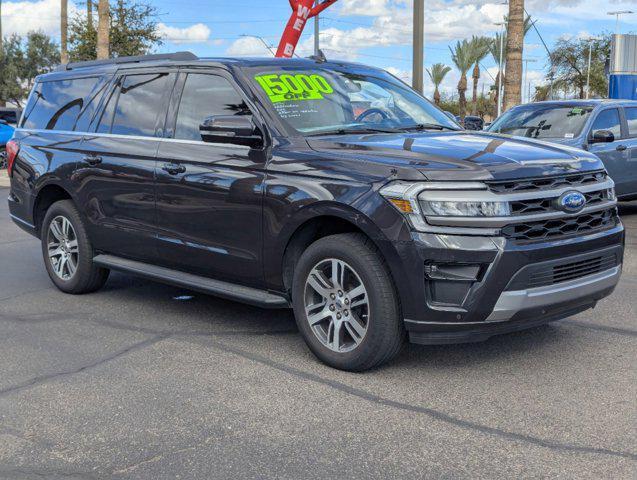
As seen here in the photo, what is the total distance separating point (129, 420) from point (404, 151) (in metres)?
2.11

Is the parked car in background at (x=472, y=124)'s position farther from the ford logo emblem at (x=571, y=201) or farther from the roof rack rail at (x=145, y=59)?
the ford logo emblem at (x=571, y=201)

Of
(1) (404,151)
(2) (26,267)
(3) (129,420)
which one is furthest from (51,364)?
(2) (26,267)

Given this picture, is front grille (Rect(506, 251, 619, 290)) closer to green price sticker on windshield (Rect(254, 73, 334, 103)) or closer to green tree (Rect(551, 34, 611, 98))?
green price sticker on windshield (Rect(254, 73, 334, 103))

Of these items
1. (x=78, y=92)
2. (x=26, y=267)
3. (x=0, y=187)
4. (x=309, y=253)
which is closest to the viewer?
(x=309, y=253)

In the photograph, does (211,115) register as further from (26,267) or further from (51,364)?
(26,267)

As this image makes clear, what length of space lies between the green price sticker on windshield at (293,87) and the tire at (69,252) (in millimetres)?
2239

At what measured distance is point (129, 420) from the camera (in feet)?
13.2

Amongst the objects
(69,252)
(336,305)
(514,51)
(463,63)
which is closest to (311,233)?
(336,305)

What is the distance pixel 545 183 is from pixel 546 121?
7.23 meters

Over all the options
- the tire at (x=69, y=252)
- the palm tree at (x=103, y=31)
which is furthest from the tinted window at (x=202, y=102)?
→ the palm tree at (x=103, y=31)

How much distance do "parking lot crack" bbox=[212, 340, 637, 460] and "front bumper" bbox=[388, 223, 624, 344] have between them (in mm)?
404

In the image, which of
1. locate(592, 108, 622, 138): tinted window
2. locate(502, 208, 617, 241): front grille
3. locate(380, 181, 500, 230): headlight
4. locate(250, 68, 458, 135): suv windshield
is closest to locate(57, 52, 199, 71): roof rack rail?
locate(250, 68, 458, 135): suv windshield

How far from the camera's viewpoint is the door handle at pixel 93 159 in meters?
6.21

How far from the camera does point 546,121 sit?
11.2m
